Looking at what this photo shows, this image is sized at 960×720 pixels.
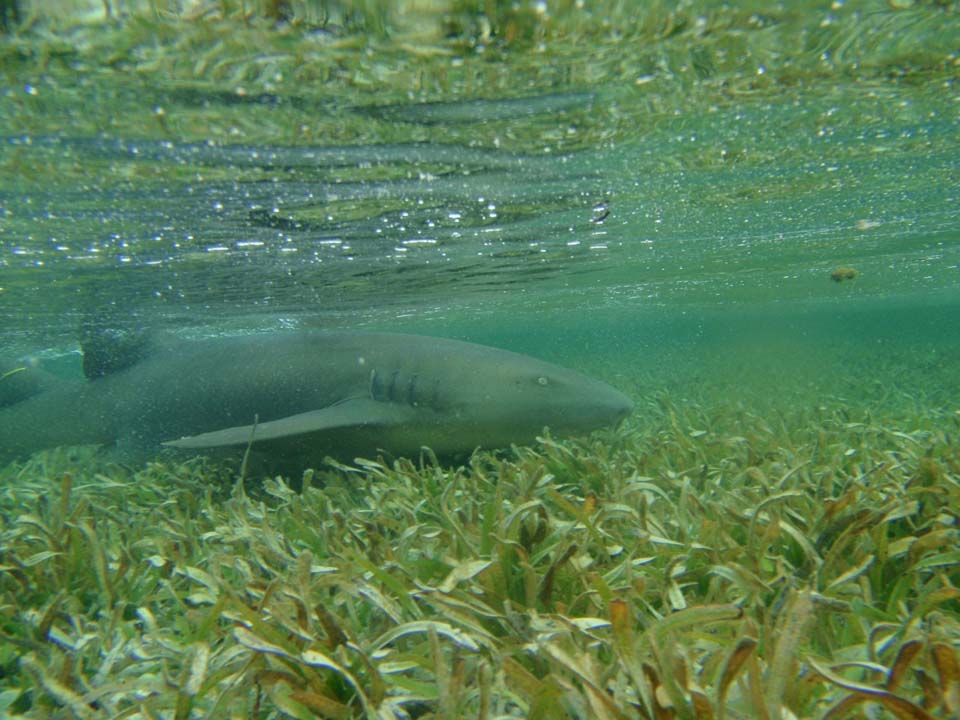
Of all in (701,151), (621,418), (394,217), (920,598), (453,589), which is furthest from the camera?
(394,217)

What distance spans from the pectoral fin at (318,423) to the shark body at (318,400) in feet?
0.05

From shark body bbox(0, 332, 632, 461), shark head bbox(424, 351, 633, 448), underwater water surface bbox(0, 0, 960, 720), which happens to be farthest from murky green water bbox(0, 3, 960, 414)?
shark head bbox(424, 351, 633, 448)

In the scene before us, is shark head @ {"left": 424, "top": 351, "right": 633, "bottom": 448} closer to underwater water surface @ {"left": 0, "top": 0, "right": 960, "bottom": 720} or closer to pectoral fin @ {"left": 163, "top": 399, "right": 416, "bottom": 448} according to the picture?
underwater water surface @ {"left": 0, "top": 0, "right": 960, "bottom": 720}

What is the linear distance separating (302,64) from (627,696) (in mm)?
5406

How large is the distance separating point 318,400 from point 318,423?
130 centimetres

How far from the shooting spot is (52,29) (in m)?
4.34

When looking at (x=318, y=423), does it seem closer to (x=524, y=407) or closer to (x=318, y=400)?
(x=318, y=400)

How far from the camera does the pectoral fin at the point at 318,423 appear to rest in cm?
573

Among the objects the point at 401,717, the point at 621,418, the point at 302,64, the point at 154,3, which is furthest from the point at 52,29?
the point at 621,418

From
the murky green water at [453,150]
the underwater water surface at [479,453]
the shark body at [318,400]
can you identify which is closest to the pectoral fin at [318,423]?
the shark body at [318,400]

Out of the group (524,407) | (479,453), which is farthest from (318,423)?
(524,407)

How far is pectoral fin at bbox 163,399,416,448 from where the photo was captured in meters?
5.73

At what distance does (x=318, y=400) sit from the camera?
7.33 m

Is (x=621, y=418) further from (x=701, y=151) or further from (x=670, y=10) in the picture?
(x=701, y=151)
